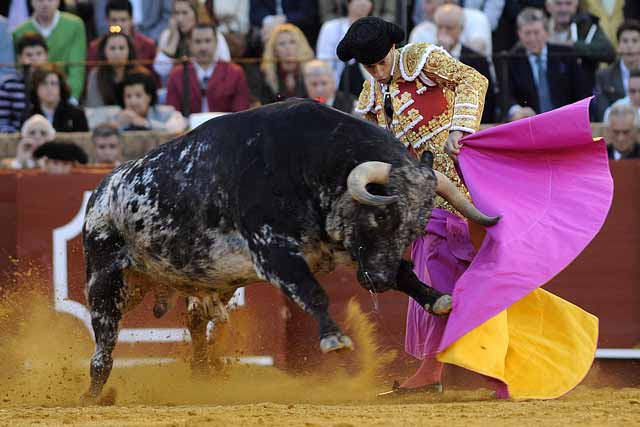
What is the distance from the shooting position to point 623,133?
8.60 meters

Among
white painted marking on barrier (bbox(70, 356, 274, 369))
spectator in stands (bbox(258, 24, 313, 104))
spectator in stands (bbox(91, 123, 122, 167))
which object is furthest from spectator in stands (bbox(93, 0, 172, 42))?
white painted marking on barrier (bbox(70, 356, 274, 369))

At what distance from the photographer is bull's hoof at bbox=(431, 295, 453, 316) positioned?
18.7ft

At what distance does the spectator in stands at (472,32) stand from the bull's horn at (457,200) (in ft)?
12.2

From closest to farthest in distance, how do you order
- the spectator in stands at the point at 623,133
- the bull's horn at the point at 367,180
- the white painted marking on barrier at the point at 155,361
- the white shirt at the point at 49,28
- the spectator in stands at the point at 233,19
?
the bull's horn at the point at 367,180, the white painted marking on barrier at the point at 155,361, the spectator in stands at the point at 623,133, the white shirt at the point at 49,28, the spectator in stands at the point at 233,19

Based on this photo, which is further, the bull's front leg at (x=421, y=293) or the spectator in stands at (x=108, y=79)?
the spectator in stands at (x=108, y=79)

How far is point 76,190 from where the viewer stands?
825 cm

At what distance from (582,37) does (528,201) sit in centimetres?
373

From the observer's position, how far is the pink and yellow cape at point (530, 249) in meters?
5.81

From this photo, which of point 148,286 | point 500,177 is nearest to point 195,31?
point 148,286

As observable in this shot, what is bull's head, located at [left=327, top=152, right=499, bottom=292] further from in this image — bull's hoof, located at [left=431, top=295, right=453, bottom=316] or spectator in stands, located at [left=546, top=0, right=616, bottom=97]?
spectator in stands, located at [left=546, top=0, right=616, bottom=97]

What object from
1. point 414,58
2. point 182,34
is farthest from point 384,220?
point 182,34

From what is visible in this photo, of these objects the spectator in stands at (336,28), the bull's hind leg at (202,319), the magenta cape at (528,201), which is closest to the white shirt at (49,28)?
the spectator in stands at (336,28)

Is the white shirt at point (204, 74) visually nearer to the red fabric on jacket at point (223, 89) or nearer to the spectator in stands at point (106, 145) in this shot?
the red fabric on jacket at point (223, 89)

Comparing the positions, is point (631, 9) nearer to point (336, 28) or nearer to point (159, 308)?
point (336, 28)
